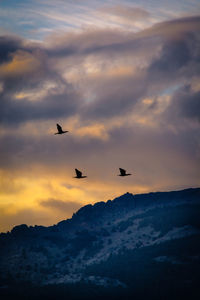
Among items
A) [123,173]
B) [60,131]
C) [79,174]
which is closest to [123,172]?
[123,173]

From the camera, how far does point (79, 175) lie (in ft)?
453

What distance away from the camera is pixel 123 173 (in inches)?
5487

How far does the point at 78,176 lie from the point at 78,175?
0.79 meters

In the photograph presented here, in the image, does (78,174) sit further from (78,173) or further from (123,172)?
(123,172)

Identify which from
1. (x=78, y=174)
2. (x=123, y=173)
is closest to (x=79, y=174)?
(x=78, y=174)

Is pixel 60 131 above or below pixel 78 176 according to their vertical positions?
above

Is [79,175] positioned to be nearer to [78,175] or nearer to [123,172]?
[78,175]

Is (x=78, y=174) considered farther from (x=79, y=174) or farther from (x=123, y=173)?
(x=123, y=173)

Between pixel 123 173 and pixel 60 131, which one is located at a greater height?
pixel 60 131

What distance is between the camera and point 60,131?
132 metres

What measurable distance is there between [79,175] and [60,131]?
14.2m

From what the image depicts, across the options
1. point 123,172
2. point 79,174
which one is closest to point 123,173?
point 123,172

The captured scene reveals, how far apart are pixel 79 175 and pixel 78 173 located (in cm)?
67

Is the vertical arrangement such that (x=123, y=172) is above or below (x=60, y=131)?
below
